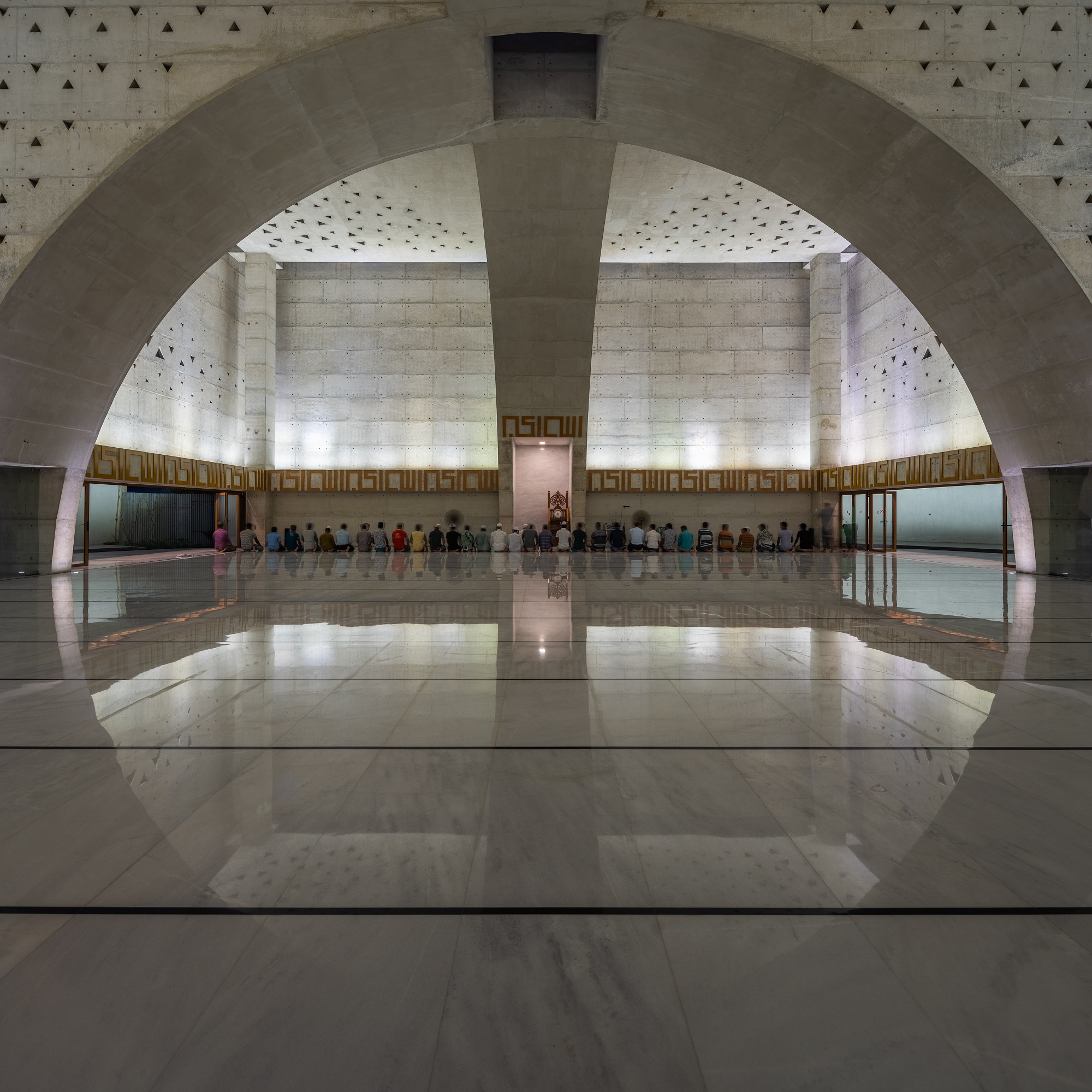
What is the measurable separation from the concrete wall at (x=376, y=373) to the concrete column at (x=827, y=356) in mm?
10716

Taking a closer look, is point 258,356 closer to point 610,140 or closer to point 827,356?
point 610,140

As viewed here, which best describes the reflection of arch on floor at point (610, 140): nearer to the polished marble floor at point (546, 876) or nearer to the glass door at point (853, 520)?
the polished marble floor at point (546, 876)

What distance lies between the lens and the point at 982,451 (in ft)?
52.4

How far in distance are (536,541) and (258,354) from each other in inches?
432

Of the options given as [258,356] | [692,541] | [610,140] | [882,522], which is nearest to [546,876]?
[610,140]

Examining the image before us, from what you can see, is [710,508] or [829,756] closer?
[829,756]

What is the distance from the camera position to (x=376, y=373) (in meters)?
24.4

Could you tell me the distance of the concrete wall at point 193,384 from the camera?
732 inches

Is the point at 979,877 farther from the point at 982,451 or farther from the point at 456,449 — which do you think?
the point at 456,449

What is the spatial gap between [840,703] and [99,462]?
680 inches

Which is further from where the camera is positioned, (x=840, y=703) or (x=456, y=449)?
(x=456, y=449)

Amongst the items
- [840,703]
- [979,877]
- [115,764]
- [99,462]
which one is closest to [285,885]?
[115,764]


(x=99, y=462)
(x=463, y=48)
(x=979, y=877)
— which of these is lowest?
(x=979, y=877)
